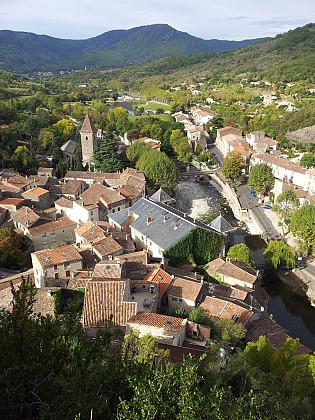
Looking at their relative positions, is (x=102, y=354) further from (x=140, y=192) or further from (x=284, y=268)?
(x=140, y=192)

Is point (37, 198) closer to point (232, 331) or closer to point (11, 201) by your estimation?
point (11, 201)

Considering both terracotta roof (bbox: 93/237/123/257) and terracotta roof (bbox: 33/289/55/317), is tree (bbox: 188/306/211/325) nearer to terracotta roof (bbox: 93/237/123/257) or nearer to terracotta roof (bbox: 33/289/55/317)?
terracotta roof (bbox: 33/289/55/317)

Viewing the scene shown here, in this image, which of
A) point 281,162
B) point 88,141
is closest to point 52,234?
point 88,141

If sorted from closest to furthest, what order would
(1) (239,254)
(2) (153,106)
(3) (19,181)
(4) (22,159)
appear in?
1. (1) (239,254)
2. (3) (19,181)
3. (4) (22,159)
4. (2) (153,106)

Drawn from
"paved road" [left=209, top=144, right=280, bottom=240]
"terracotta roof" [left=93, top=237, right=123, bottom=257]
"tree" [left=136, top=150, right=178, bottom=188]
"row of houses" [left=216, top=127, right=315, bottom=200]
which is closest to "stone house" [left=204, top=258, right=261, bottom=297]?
"terracotta roof" [left=93, top=237, right=123, bottom=257]

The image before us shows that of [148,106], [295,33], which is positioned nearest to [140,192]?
[148,106]

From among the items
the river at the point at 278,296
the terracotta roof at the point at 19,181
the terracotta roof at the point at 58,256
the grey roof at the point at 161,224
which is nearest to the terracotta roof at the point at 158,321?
the terracotta roof at the point at 58,256
